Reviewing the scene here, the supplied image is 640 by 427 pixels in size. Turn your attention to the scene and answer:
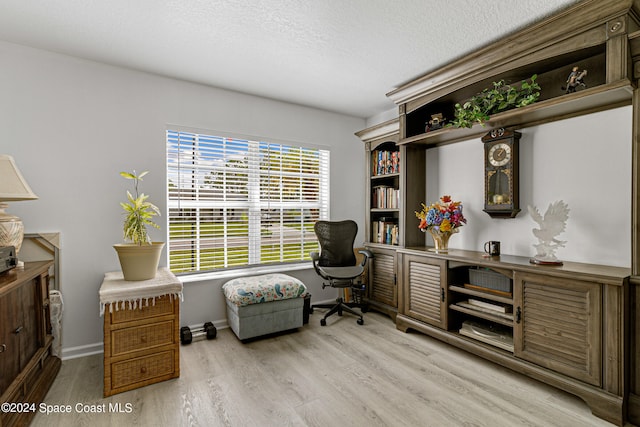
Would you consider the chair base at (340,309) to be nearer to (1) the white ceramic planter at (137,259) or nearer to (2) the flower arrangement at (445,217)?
(2) the flower arrangement at (445,217)

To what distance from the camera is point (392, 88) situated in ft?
11.5

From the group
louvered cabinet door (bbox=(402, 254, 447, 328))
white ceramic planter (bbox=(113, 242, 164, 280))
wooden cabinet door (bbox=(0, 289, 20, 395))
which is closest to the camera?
wooden cabinet door (bbox=(0, 289, 20, 395))

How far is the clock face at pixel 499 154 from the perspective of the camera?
9.18ft

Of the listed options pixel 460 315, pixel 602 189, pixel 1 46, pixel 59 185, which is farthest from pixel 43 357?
pixel 602 189

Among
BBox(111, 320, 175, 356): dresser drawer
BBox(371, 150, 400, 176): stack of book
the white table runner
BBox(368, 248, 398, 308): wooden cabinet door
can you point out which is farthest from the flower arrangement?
BBox(111, 320, 175, 356): dresser drawer

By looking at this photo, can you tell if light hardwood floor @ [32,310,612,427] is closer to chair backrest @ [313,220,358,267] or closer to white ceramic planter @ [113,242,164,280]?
white ceramic planter @ [113,242,164,280]

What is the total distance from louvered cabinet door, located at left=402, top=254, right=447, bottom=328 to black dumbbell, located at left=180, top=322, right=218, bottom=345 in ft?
6.50

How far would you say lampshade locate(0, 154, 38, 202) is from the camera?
1.97m

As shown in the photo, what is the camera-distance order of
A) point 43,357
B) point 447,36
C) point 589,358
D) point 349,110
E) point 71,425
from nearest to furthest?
point 71,425 < point 589,358 < point 43,357 < point 447,36 < point 349,110

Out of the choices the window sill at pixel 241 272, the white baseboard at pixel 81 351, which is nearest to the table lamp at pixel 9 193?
the white baseboard at pixel 81 351

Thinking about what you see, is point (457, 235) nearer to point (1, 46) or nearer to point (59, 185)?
point (59, 185)

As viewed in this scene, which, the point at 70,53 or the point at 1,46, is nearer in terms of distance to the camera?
the point at 1,46

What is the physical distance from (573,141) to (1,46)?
462 cm

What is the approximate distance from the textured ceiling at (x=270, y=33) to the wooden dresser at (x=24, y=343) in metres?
1.77
